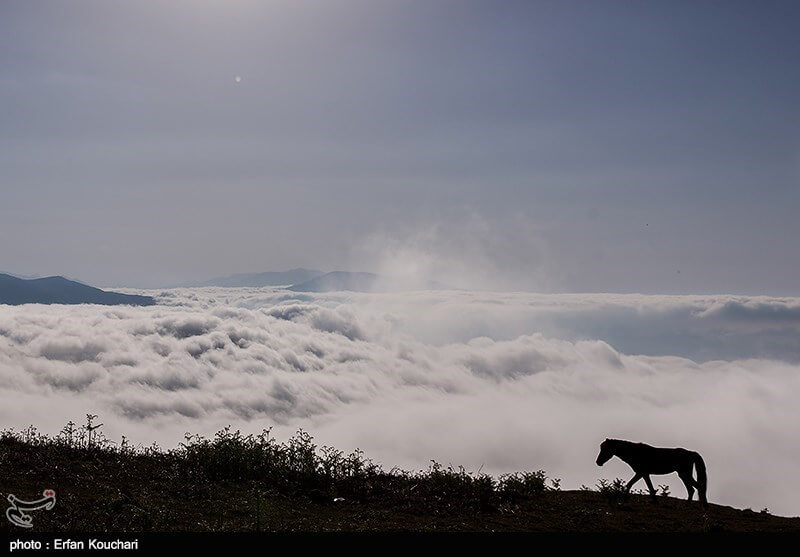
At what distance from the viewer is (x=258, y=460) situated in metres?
16.2

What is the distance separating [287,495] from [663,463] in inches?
414

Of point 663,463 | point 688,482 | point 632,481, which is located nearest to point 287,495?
point 632,481

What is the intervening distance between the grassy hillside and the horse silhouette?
1.70 feet

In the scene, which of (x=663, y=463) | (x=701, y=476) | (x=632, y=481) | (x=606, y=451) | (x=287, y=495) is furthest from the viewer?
(x=606, y=451)

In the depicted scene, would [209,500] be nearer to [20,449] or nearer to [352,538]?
[352,538]

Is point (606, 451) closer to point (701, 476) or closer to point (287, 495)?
point (701, 476)

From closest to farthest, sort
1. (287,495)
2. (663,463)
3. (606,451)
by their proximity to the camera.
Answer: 1. (287,495)
2. (663,463)
3. (606,451)

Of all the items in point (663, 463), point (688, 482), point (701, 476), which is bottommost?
point (688, 482)

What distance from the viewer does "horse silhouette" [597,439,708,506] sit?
16.3 metres

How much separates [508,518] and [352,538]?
4677 millimetres

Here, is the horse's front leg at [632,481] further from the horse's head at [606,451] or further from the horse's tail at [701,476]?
the horse's tail at [701,476]

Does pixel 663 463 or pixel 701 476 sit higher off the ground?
pixel 663 463

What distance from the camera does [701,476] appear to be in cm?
1619

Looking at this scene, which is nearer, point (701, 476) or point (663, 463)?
point (701, 476)
